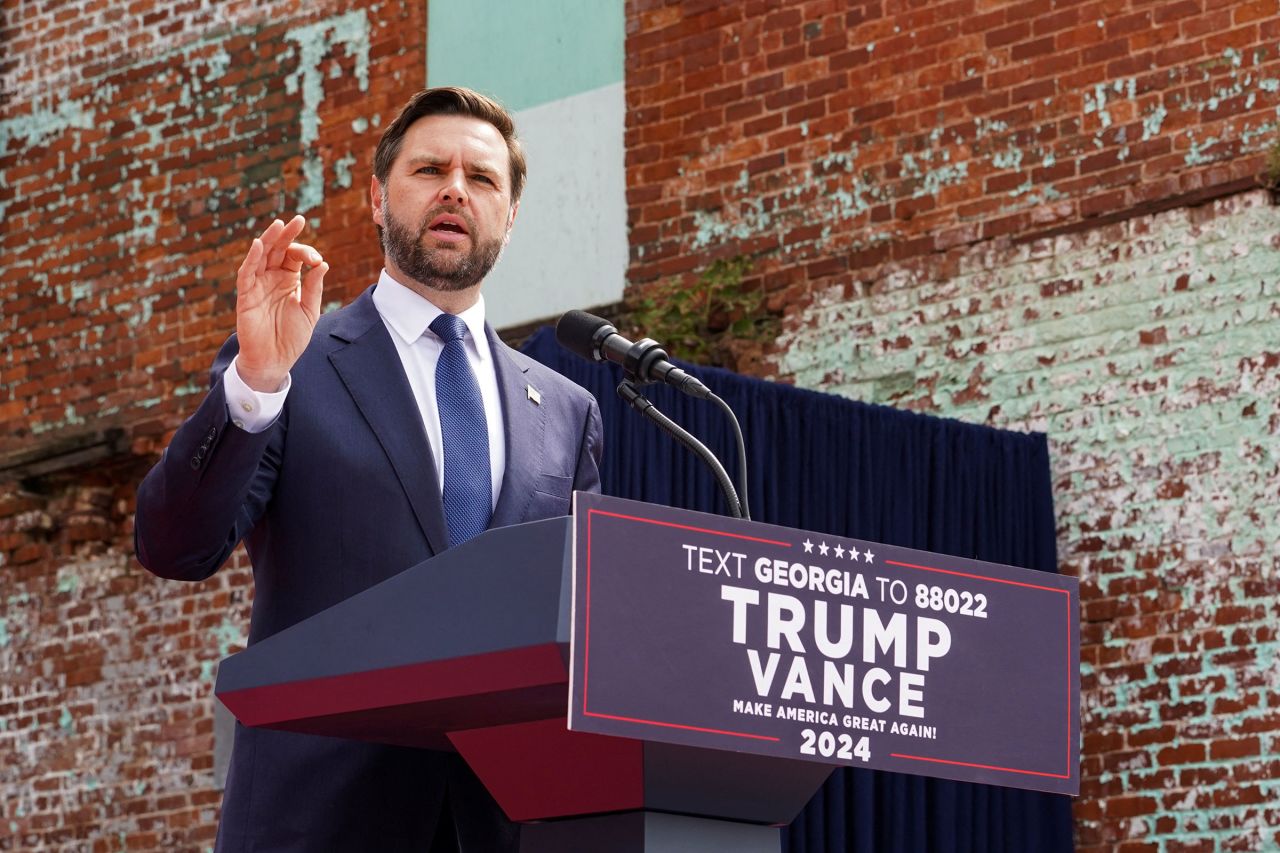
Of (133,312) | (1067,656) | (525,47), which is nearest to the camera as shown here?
(1067,656)

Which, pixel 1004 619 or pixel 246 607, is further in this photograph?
pixel 246 607

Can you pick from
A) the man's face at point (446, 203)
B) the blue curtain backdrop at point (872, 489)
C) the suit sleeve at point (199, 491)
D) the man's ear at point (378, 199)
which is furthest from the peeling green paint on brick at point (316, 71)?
the suit sleeve at point (199, 491)

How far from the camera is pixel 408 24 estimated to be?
22.8ft

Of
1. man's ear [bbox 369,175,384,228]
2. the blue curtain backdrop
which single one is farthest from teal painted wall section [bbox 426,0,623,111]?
man's ear [bbox 369,175,384,228]

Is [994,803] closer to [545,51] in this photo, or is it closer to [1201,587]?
[1201,587]

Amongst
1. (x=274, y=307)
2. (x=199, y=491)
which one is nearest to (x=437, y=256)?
(x=274, y=307)

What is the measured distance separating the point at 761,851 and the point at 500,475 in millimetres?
572

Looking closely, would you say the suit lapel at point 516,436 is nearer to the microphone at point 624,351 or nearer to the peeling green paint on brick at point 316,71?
the microphone at point 624,351

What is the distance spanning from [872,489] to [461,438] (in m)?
3.07

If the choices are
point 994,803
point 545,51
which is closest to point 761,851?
point 994,803

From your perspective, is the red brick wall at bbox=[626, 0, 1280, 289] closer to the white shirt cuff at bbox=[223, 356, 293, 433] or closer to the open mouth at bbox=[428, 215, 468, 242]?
the open mouth at bbox=[428, 215, 468, 242]

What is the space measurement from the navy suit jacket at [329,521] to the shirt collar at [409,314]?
3 centimetres

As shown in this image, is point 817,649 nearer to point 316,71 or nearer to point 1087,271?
point 1087,271

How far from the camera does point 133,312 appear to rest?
288 inches
